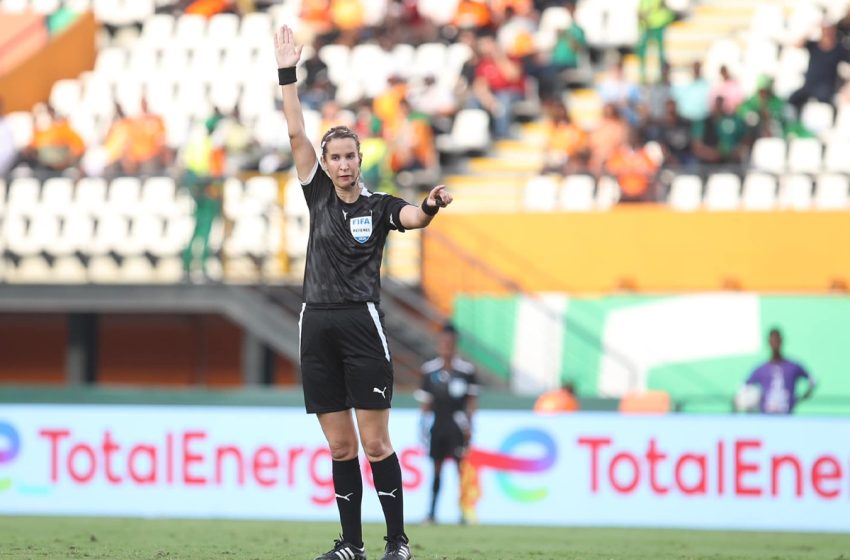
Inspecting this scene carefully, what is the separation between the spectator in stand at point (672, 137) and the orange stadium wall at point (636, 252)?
108 centimetres

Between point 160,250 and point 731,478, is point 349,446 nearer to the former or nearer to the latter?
point 731,478

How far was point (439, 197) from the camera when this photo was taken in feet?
28.5

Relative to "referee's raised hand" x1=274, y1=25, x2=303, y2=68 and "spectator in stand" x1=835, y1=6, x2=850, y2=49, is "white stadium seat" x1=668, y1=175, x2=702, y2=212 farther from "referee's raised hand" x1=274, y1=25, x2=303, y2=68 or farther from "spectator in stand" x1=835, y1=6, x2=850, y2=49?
"referee's raised hand" x1=274, y1=25, x2=303, y2=68

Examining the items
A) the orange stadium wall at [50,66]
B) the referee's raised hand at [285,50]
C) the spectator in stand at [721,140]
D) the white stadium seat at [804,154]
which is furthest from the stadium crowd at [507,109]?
the referee's raised hand at [285,50]

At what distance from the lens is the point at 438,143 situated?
21688 mm

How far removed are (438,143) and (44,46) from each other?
7406mm

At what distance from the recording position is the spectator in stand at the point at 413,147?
68.2 feet

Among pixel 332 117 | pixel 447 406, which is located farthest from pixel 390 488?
pixel 332 117

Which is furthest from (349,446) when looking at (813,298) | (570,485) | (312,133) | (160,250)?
(312,133)

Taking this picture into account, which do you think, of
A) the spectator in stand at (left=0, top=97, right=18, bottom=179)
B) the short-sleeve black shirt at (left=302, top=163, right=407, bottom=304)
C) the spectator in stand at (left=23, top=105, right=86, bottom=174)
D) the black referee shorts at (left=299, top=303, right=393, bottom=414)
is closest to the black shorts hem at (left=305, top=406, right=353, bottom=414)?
the black referee shorts at (left=299, top=303, right=393, bottom=414)

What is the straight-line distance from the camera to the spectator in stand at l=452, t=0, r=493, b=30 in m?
23.4

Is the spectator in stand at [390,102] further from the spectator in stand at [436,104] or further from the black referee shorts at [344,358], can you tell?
the black referee shorts at [344,358]

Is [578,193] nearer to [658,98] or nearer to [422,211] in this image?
[658,98]

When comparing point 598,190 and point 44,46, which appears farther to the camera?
point 44,46
